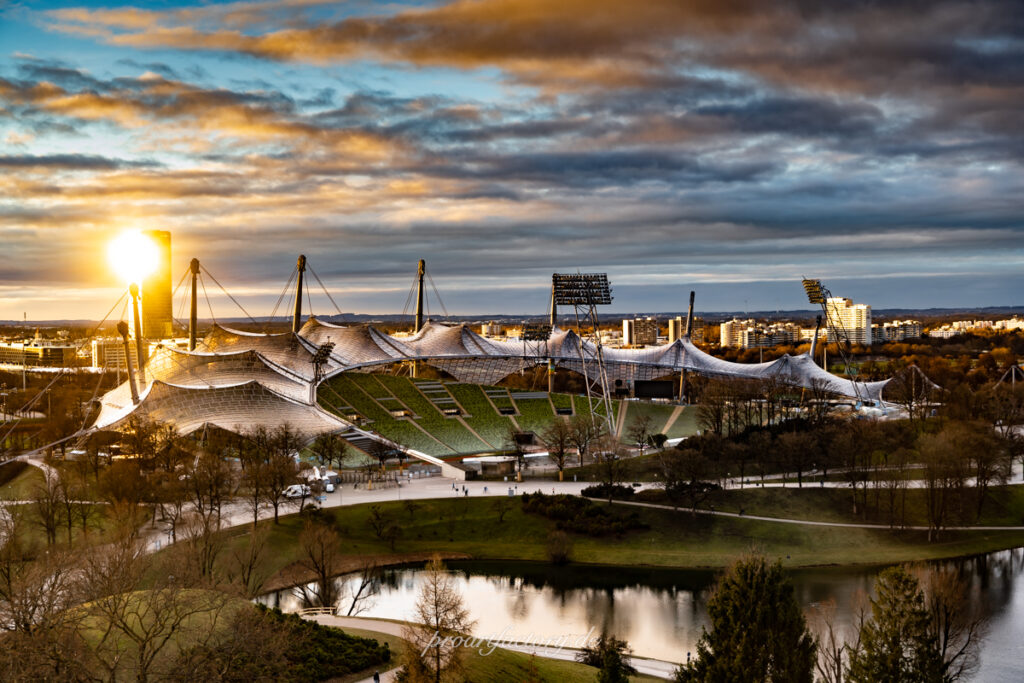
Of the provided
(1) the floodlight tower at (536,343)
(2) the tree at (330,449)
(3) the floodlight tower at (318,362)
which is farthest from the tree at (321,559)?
(1) the floodlight tower at (536,343)

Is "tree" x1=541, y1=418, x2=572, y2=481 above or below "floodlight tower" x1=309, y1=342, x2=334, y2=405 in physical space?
below

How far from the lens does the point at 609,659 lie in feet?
83.5

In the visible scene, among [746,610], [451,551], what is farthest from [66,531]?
[746,610]

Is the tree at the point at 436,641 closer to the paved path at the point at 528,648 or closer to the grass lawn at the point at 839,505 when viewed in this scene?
the paved path at the point at 528,648

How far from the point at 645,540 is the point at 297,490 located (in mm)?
21115

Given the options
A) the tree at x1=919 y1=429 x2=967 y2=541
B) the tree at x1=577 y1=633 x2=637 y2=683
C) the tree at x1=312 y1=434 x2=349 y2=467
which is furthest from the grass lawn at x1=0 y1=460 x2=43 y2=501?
the tree at x1=919 y1=429 x2=967 y2=541

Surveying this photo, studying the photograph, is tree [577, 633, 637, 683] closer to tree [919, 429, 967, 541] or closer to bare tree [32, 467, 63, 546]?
tree [919, 429, 967, 541]

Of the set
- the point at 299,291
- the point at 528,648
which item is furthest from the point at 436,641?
the point at 299,291

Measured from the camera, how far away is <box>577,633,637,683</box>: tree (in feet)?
83.5

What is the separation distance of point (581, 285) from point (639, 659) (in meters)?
45.4

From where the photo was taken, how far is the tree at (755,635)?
26.2 metres

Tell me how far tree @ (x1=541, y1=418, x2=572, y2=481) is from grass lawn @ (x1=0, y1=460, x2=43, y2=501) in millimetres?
32392

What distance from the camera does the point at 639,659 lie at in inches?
1344

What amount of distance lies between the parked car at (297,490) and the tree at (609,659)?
79.6 feet
